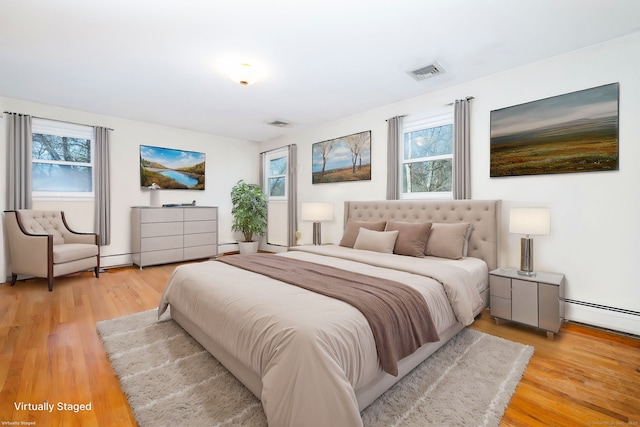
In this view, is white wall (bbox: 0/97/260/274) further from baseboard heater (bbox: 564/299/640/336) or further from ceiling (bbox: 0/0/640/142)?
baseboard heater (bbox: 564/299/640/336)

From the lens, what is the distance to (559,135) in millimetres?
2861

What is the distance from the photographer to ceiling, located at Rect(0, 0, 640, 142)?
2238 millimetres

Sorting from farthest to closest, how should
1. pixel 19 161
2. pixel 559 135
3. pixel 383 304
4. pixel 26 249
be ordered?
pixel 19 161
pixel 26 249
pixel 559 135
pixel 383 304

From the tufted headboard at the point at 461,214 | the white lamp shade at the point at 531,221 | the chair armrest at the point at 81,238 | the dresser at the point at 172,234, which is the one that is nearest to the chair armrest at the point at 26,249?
the chair armrest at the point at 81,238

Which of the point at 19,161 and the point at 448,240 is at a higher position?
the point at 19,161

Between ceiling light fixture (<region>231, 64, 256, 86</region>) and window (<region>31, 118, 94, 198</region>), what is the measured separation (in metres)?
3.32

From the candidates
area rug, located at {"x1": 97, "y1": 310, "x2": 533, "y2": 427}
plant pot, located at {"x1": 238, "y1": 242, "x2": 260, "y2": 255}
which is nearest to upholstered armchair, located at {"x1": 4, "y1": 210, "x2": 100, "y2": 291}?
area rug, located at {"x1": 97, "y1": 310, "x2": 533, "y2": 427}

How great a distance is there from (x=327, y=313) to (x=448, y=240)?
2.11m

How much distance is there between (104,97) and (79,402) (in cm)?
400

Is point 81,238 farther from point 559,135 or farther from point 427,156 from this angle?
point 559,135

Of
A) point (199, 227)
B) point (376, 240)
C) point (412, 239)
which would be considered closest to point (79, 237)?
point (199, 227)

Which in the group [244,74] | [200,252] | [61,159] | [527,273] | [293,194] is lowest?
[200,252]

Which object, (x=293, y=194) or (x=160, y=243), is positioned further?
(x=293, y=194)

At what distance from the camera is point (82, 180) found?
4.82 metres
